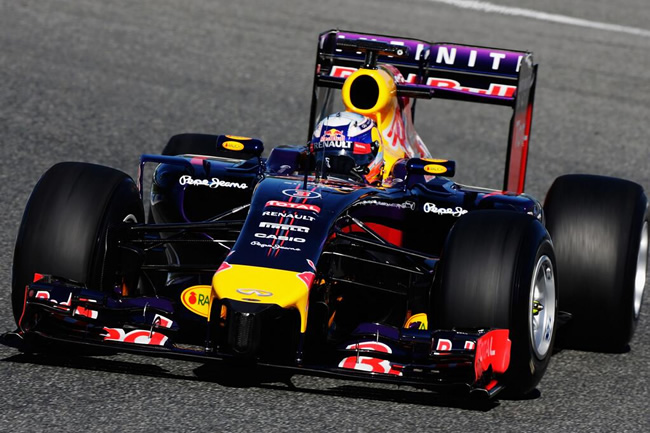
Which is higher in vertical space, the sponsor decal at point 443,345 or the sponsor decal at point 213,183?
the sponsor decal at point 213,183

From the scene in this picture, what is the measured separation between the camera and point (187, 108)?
44.9ft

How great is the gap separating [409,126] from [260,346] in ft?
10.3

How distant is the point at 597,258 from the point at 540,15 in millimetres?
12288

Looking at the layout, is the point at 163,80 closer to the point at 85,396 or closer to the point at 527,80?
the point at 527,80

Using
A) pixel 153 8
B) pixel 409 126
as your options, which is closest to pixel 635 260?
pixel 409 126

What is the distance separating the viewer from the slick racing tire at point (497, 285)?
5.79 metres

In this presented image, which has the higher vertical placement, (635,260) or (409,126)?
(409,126)

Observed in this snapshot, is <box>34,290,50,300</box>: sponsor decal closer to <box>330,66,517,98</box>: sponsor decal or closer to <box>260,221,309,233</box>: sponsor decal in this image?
<box>260,221,309,233</box>: sponsor decal

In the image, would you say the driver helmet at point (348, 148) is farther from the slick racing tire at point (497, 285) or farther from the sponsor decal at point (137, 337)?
the sponsor decal at point (137, 337)

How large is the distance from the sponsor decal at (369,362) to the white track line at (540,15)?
1338cm

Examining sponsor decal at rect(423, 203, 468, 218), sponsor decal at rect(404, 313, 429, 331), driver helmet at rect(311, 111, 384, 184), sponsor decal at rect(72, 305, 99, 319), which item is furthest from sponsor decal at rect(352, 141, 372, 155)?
sponsor decal at rect(72, 305, 99, 319)

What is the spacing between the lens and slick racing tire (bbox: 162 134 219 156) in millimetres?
8422

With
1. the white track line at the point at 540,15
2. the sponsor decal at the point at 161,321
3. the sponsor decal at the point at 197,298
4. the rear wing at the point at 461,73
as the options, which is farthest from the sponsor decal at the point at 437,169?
the white track line at the point at 540,15

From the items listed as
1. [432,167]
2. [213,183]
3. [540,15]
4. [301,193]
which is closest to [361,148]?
[432,167]
